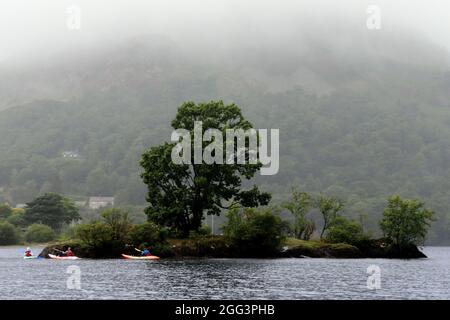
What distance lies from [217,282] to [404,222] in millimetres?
61641

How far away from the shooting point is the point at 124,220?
10650 cm

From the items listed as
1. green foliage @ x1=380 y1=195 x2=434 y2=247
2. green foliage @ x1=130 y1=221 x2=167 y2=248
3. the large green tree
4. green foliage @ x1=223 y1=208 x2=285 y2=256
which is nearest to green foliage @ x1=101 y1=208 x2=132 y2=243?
green foliage @ x1=130 y1=221 x2=167 y2=248

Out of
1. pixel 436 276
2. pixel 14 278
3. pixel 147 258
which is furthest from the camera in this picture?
pixel 147 258

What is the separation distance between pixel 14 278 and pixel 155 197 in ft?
139

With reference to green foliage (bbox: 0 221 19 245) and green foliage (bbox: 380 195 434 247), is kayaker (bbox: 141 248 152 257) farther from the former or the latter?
green foliage (bbox: 0 221 19 245)

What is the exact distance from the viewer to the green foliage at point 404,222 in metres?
117

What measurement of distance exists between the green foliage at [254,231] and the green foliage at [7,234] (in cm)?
10537

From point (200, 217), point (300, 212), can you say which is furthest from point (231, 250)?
point (300, 212)

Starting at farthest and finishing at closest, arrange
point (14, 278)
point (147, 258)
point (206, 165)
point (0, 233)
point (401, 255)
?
1. point (0, 233)
2. point (401, 255)
3. point (206, 165)
4. point (147, 258)
5. point (14, 278)

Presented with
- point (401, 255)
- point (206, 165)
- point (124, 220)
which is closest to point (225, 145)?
point (206, 165)

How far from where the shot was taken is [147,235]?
104m

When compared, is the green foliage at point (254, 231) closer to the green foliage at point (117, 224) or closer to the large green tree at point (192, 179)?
the large green tree at point (192, 179)

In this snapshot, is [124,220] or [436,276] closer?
[436,276]
